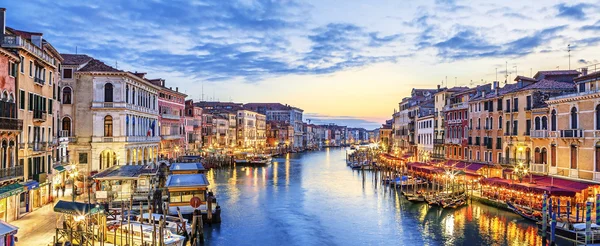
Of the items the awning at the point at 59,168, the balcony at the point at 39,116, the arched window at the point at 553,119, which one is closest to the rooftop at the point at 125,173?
the awning at the point at 59,168

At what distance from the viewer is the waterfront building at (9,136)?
15.9 m

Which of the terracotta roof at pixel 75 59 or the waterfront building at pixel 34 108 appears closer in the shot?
the waterfront building at pixel 34 108

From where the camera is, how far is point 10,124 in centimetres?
1625

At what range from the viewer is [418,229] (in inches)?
851

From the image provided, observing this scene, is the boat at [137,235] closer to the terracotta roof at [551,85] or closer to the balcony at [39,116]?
the balcony at [39,116]

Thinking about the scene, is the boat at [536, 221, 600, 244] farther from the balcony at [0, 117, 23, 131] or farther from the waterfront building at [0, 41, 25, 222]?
the balcony at [0, 117, 23, 131]

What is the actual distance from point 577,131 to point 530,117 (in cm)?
444

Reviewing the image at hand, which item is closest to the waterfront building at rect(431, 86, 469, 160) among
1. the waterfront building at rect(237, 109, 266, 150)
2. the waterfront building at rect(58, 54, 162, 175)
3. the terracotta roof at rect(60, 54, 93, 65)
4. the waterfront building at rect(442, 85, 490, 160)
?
the waterfront building at rect(442, 85, 490, 160)

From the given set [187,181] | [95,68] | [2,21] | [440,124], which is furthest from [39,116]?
[440,124]

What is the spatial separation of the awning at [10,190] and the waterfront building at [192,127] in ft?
120

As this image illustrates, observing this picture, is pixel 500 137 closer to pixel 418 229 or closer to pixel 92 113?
pixel 418 229

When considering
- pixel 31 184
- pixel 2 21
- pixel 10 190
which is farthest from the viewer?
pixel 31 184

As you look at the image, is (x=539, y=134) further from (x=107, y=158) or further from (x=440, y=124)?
(x=107, y=158)

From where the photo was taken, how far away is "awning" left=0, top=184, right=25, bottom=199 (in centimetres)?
1517
